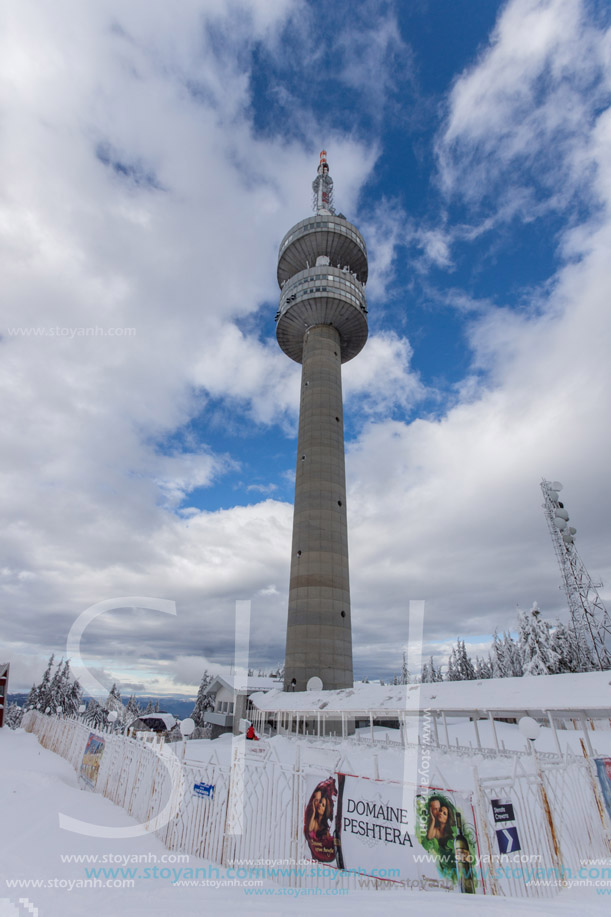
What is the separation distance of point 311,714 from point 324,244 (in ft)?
168

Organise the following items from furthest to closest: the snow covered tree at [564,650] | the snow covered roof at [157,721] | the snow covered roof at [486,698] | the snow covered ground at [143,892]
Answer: the snow covered roof at [157,721], the snow covered tree at [564,650], the snow covered roof at [486,698], the snow covered ground at [143,892]

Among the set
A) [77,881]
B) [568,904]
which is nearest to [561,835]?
[568,904]

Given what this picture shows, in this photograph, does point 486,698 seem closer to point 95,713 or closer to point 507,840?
point 507,840

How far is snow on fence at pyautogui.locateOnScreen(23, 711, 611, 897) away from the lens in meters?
8.27

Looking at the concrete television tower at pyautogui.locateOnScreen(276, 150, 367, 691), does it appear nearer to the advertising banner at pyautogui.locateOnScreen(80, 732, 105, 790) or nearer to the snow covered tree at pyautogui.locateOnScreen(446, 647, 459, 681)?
the advertising banner at pyautogui.locateOnScreen(80, 732, 105, 790)

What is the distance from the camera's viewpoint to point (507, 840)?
827 centimetres

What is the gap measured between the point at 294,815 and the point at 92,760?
11.9 m

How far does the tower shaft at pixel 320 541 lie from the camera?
38875 mm

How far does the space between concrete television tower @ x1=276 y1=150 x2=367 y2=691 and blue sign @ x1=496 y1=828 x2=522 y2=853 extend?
103ft

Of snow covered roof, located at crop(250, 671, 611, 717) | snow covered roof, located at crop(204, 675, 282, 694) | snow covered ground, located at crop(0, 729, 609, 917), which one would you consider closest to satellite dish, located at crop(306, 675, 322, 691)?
snow covered roof, located at crop(250, 671, 611, 717)

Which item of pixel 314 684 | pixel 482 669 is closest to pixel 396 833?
pixel 314 684

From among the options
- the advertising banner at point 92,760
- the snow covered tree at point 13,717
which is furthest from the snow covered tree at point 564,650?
the snow covered tree at point 13,717

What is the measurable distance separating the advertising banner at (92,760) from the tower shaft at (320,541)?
22.7 m

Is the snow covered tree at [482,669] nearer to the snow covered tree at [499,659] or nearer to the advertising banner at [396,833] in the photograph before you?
the snow covered tree at [499,659]
